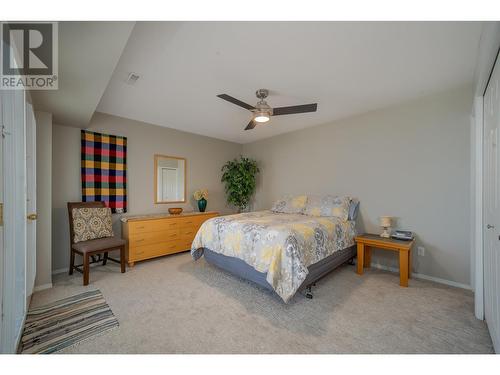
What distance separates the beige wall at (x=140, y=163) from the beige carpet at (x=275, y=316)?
36.4 inches

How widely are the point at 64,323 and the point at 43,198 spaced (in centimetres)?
156

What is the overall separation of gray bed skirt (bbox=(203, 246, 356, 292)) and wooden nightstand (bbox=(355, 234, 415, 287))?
219 millimetres

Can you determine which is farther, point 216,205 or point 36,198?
point 216,205

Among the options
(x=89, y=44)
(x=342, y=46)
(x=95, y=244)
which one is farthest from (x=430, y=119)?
(x=95, y=244)

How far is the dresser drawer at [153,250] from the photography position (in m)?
3.27

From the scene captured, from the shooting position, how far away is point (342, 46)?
1837mm

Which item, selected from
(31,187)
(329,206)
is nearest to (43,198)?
(31,187)

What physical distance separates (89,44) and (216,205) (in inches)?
153

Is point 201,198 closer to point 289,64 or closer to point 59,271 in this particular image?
point 59,271

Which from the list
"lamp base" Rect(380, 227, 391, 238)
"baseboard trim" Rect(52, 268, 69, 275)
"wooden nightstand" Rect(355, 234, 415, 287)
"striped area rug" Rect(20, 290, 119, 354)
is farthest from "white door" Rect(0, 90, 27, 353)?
"lamp base" Rect(380, 227, 391, 238)

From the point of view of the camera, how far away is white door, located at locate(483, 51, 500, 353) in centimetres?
146

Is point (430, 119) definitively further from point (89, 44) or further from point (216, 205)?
point (216, 205)
